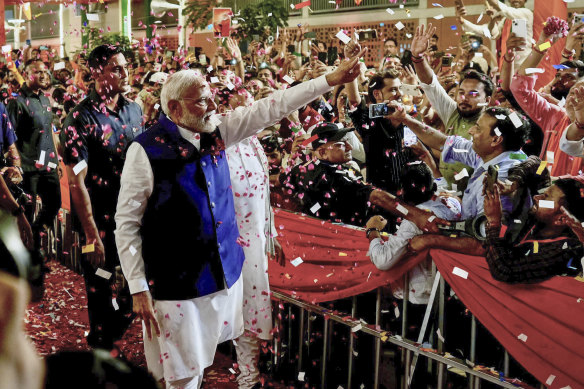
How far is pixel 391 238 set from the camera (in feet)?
11.6

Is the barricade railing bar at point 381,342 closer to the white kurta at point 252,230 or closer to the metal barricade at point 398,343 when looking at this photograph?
the metal barricade at point 398,343

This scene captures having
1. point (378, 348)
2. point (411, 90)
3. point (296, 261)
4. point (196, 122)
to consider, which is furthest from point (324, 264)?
point (411, 90)

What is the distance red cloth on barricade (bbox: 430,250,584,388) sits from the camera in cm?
276

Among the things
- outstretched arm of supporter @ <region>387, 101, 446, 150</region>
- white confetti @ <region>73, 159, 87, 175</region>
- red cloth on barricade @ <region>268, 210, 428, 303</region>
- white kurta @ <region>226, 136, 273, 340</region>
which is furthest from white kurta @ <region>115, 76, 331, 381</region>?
outstretched arm of supporter @ <region>387, 101, 446, 150</region>

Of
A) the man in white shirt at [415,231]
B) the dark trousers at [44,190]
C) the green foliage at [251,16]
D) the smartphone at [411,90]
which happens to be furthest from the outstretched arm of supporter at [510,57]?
the green foliage at [251,16]

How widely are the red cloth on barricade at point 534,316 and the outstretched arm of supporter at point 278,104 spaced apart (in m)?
1.01

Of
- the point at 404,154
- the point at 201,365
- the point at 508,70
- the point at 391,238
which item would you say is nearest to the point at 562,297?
the point at 391,238

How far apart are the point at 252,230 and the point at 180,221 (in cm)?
75

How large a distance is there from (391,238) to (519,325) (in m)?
0.81

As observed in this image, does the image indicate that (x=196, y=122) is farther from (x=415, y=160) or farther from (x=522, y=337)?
(x=415, y=160)

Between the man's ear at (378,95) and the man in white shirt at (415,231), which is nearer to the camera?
the man in white shirt at (415,231)

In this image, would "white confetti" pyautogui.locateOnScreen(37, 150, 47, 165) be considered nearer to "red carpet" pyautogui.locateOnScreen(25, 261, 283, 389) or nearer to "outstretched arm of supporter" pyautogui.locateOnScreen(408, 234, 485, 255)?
"red carpet" pyautogui.locateOnScreen(25, 261, 283, 389)

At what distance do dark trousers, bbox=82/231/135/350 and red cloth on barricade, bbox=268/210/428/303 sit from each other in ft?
3.34

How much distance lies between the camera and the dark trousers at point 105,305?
14.2 ft
